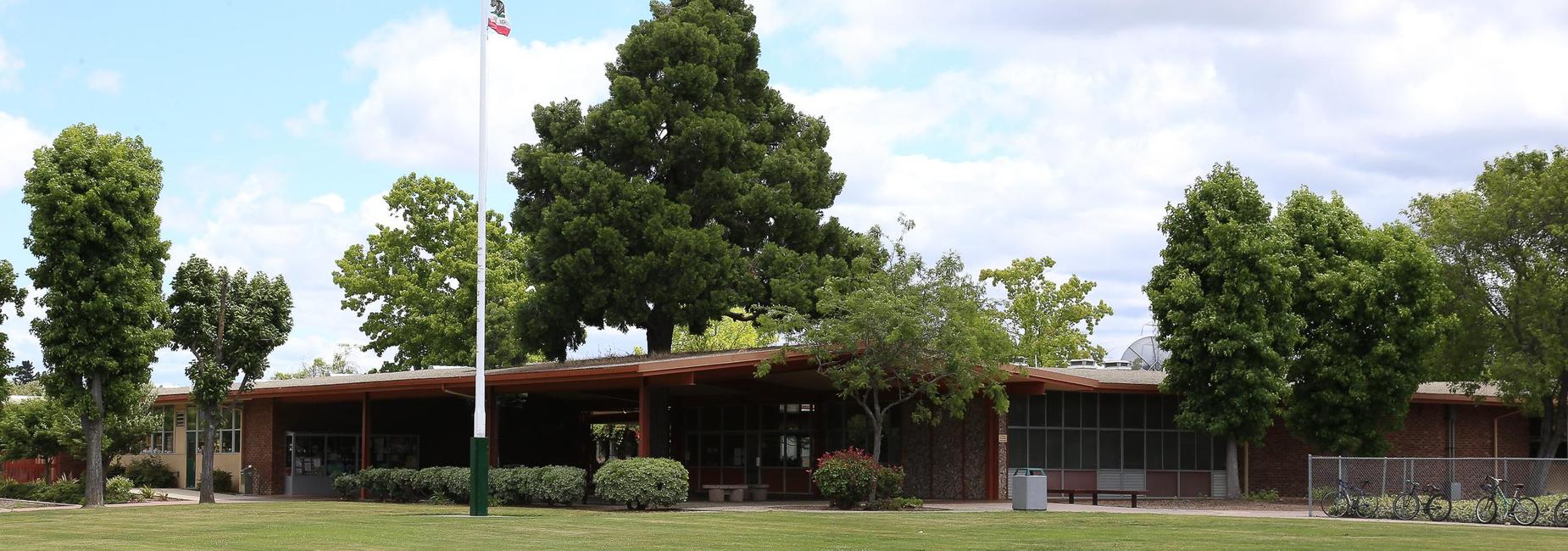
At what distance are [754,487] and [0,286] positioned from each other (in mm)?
17528

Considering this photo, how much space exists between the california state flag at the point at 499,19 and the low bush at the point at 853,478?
431 inches

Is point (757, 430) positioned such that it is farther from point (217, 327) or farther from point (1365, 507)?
point (1365, 507)

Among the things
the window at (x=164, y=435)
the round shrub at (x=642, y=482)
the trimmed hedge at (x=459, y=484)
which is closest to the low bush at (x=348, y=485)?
the trimmed hedge at (x=459, y=484)

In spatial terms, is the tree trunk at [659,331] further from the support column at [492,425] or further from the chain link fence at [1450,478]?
the chain link fence at [1450,478]

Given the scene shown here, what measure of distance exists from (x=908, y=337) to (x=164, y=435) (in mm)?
28650

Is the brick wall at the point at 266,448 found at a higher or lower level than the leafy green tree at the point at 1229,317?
lower

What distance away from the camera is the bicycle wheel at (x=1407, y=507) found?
28.7 metres

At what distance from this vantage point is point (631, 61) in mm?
38844

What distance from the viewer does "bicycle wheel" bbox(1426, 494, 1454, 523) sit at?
92.4 ft

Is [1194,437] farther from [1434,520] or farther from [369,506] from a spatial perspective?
[369,506]

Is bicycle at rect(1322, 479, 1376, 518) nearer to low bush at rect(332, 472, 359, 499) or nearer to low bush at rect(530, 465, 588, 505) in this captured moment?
low bush at rect(530, 465, 588, 505)

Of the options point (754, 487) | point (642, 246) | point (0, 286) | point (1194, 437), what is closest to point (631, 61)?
point (642, 246)

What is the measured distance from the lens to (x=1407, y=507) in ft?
94.6

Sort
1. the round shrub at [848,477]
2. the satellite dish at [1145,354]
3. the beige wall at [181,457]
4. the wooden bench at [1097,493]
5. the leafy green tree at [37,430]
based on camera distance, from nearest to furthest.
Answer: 1. the round shrub at [848,477]
2. the wooden bench at [1097,493]
3. the leafy green tree at [37,430]
4. the beige wall at [181,457]
5. the satellite dish at [1145,354]
